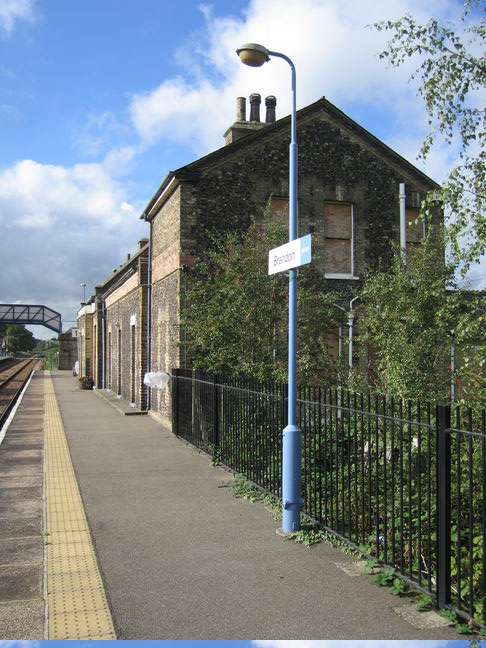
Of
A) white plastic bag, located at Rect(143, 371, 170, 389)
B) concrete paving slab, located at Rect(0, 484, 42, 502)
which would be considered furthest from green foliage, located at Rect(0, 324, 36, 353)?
concrete paving slab, located at Rect(0, 484, 42, 502)

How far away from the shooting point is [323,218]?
1584cm

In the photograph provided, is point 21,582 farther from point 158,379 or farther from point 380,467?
point 158,379

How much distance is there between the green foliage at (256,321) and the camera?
11.3m

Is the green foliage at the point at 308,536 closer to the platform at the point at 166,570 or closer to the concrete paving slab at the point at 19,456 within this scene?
the platform at the point at 166,570

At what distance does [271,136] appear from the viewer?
50.3 feet

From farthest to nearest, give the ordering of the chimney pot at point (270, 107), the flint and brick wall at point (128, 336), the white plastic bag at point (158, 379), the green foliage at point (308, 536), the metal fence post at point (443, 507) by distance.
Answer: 1. the flint and brick wall at point (128, 336)
2. the chimney pot at point (270, 107)
3. the white plastic bag at point (158, 379)
4. the green foliage at point (308, 536)
5. the metal fence post at point (443, 507)

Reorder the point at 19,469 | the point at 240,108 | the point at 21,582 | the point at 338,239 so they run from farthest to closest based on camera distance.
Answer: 1. the point at 240,108
2. the point at 338,239
3. the point at 19,469
4. the point at 21,582

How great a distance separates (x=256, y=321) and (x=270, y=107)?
33.2ft

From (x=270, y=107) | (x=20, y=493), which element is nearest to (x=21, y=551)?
(x=20, y=493)

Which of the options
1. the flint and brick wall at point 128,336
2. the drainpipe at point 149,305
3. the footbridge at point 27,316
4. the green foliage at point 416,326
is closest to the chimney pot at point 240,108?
the drainpipe at point 149,305

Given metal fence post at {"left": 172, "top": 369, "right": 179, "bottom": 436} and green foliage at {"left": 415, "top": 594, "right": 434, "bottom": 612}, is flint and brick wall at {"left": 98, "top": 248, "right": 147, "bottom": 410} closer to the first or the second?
metal fence post at {"left": 172, "top": 369, "right": 179, "bottom": 436}

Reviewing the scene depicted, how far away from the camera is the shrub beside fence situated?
464cm

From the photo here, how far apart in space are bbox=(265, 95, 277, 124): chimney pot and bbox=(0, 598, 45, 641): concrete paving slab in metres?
16.7

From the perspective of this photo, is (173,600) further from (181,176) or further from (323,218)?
(323,218)
